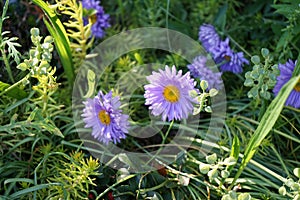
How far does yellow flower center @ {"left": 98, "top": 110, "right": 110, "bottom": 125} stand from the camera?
1103 mm

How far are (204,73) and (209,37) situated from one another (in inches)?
6.0

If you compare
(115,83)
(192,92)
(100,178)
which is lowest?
(100,178)

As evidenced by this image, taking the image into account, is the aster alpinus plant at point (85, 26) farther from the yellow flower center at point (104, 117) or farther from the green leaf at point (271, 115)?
the green leaf at point (271, 115)

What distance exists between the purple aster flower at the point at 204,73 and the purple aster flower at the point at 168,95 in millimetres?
234

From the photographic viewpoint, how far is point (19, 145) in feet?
3.80

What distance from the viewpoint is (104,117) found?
43.7 inches

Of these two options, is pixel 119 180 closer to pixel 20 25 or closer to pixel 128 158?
pixel 128 158

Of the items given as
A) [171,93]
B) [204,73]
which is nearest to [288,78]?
[204,73]

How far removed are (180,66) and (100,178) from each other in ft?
1.49

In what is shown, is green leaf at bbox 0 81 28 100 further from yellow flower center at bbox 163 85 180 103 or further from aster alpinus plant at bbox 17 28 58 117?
yellow flower center at bbox 163 85 180 103

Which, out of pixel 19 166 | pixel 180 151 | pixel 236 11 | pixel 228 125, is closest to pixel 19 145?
pixel 19 166

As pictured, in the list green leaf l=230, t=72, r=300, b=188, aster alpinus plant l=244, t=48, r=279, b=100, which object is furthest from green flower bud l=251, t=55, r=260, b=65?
green leaf l=230, t=72, r=300, b=188

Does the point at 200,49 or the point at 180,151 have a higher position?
the point at 200,49

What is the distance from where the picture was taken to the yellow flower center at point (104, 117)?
1103 mm
